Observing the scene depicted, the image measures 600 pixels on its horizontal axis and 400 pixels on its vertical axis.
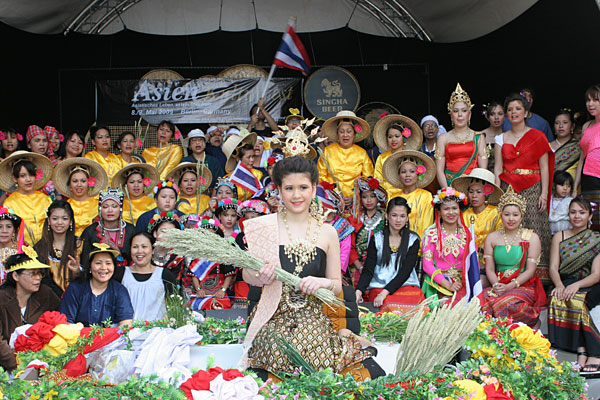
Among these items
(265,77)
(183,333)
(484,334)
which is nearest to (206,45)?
(265,77)

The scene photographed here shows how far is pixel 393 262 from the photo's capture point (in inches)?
192

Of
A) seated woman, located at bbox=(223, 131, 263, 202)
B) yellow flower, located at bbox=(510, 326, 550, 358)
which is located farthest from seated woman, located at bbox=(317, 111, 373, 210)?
yellow flower, located at bbox=(510, 326, 550, 358)

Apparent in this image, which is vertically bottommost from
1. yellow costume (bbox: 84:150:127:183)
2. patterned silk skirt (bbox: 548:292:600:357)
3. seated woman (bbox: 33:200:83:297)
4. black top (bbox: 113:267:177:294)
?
patterned silk skirt (bbox: 548:292:600:357)

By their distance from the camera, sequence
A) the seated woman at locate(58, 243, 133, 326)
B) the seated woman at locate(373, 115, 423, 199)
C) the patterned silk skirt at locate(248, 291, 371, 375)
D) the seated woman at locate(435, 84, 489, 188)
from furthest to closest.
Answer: the seated woman at locate(373, 115, 423, 199), the seated woman at locate(435, 84, 489, 188), the seated woman at locate(58, 243, 133, 326), the patterned silk skirt at locate(248, 291, 371, 375)

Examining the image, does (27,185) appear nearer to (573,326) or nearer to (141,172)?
(141,172)

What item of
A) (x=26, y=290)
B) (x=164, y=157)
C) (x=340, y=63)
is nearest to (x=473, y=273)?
(x=26, y=290)

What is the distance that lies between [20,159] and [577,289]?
4.71 metres

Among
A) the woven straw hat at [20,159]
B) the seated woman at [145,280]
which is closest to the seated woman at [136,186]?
the woven straw hat at [20,159]

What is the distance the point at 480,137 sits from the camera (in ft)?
18.6

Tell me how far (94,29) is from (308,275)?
772 centimetres

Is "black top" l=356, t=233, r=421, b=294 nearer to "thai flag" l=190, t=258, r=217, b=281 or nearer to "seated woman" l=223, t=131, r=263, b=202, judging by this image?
"thai flag" l=190, t=258, r=217, b=281

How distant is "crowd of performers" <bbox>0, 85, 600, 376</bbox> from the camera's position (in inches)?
155

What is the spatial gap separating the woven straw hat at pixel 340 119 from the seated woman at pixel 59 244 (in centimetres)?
267

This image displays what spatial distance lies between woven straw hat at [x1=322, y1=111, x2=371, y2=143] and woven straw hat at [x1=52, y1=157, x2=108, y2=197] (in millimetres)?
2233
